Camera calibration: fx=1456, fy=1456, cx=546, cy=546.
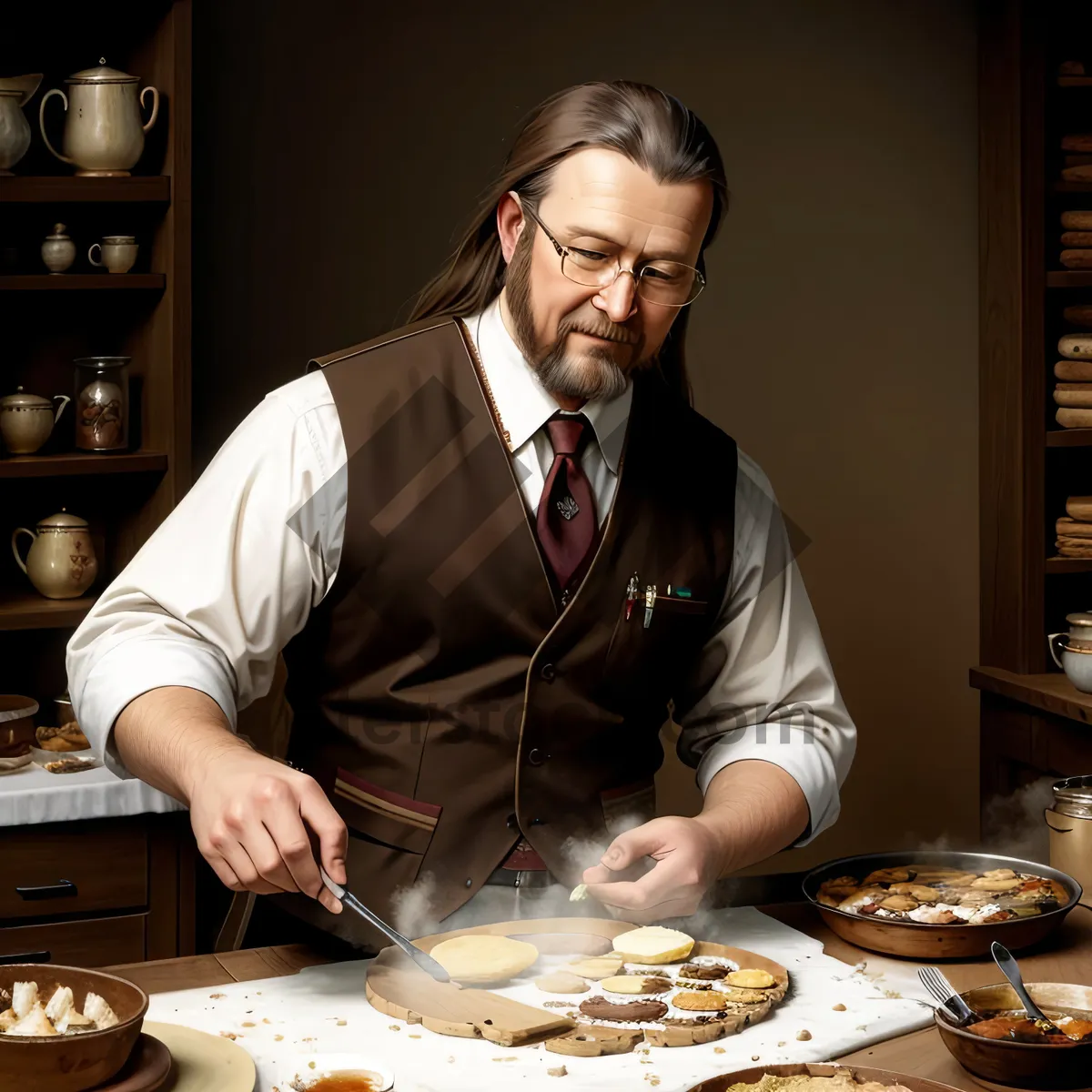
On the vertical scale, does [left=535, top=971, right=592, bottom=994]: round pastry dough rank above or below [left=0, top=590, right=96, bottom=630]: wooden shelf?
below

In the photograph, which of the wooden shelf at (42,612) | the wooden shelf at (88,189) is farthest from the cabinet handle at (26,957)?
the wooden shelf at (88,189)

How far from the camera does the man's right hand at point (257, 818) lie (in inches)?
57.1

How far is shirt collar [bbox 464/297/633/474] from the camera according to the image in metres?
2.09

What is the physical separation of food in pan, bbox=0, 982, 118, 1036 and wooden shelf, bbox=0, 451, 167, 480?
185 cm

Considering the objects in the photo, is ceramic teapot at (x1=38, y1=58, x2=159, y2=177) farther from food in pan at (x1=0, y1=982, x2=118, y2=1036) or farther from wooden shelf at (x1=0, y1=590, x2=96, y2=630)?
food in pan at (x1=0, y1=982, x2=118, y2=1036)

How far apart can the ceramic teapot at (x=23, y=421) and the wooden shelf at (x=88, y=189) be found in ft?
1.33

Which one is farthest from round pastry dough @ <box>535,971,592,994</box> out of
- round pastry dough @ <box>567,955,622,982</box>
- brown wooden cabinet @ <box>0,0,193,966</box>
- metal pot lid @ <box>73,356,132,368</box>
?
metal pot lid @ <box>73,356,132,368</box>

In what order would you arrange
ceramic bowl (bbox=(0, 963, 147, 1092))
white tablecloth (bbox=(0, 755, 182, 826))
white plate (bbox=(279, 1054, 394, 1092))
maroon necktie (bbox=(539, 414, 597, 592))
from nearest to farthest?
ceramic bowl (bbox=(0, 963, 147, 1092)), white plate (bbox=(279, 1054, 394, 1092)), maroon necktie (bbox=(539, 414, 597, 592)), white tablecloth (bbox=(0, 755, 182, 826))

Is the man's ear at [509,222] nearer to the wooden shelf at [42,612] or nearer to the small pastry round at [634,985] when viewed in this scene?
the small pastry round at [634,985]

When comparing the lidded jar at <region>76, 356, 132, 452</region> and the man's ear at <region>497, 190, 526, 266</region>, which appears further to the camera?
the lidded jar at <region>76, 356, 132, 452</region>

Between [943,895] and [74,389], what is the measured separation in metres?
2.22

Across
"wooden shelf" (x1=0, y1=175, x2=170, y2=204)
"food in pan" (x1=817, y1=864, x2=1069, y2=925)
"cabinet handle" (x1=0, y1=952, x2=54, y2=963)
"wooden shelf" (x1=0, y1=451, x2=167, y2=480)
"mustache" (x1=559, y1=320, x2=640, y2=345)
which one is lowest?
"cabinet handle" (x1=0, y1=952, x2=54, y2=963)

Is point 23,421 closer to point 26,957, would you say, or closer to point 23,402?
point 23,402

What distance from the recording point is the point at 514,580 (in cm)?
201
